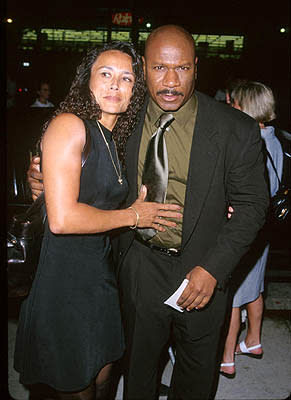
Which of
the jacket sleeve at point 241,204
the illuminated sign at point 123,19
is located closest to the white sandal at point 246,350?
the jacket sleeve at point 241,204

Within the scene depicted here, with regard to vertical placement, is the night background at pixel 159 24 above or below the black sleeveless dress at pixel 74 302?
above

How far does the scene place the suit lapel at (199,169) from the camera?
1.88m

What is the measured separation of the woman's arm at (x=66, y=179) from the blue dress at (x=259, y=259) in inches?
60.1

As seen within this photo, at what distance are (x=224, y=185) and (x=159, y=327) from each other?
895 millimetres

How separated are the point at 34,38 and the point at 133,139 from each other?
3580 cm

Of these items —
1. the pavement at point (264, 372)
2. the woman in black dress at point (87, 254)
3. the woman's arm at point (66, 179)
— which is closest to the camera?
the woman's arm at point (66, 179)

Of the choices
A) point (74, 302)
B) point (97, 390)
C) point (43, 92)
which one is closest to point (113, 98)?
point (74, 302)

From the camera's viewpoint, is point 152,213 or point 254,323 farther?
point 254,323

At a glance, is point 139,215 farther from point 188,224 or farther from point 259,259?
point 259,259

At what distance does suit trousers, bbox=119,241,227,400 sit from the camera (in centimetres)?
206

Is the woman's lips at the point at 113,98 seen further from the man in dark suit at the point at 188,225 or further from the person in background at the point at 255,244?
the person in background at the point at 255,244

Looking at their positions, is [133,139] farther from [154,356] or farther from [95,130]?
[154,356]

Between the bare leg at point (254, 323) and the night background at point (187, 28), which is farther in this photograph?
the night background at point (187, 28)

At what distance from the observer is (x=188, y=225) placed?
1.92 metres
